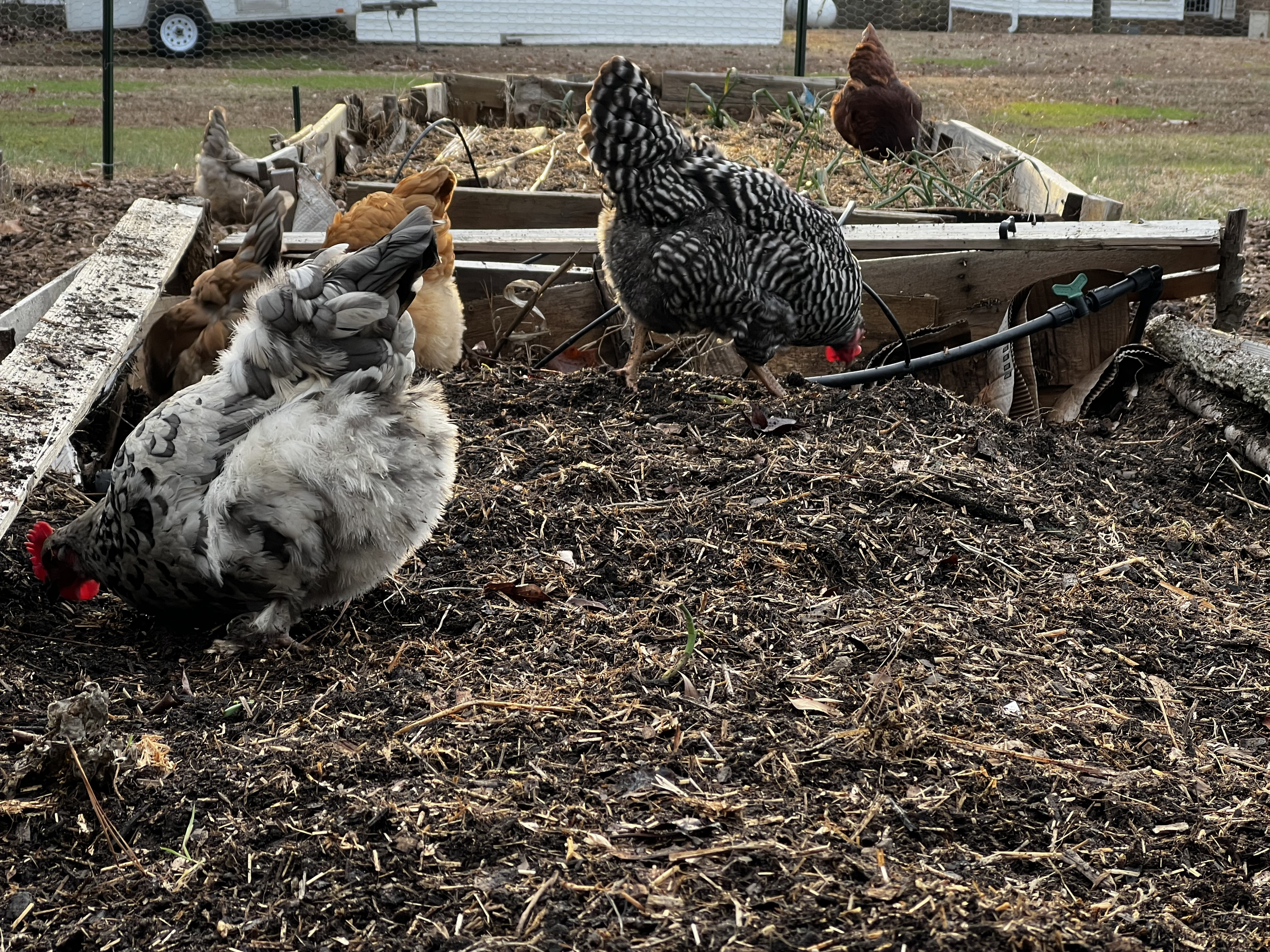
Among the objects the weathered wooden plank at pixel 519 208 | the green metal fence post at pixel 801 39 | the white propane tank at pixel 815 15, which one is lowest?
the weathered wooden plank at pixel 519 208

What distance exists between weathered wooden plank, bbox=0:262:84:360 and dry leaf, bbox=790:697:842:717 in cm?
279

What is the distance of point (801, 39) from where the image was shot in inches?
446

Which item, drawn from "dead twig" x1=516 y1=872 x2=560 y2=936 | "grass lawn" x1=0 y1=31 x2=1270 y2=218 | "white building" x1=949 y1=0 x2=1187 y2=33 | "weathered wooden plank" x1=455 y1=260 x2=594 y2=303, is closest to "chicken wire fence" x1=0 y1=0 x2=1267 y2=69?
"grass lawn" x1=0 y1=31 x2=1270 y2=218

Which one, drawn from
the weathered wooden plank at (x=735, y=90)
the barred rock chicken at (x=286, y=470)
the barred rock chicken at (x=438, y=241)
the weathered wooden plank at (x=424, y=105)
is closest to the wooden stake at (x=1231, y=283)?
the barred rock chicken at (x=438, y=241)

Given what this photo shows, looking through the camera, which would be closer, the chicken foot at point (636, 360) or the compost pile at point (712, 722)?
the compost pile at point (712, 722)

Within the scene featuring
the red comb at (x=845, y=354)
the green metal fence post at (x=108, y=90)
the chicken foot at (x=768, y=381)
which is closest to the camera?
the chicken foot at (x=768, y=381)

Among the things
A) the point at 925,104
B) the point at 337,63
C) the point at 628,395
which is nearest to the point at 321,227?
the point at 628,395

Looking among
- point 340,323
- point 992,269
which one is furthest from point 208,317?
point 992,269

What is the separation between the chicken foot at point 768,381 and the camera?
4.39 meters

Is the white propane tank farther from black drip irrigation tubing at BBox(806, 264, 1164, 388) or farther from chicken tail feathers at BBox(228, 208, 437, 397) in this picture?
chicken tail feathers at BBox(228, 208, 437, 397)

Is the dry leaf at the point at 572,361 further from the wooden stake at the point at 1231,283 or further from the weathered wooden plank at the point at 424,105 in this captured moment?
the weathered wooden plank at the point at 424,105

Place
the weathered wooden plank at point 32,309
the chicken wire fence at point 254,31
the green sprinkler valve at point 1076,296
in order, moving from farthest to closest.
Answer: the chicken wire fence at point 254,31
the green sprinkler valve at point 1076,296
the weathered wooden plank at point 32,309

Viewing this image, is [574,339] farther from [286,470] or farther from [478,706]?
[478,706]

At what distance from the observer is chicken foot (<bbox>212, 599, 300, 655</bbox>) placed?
279 cm
